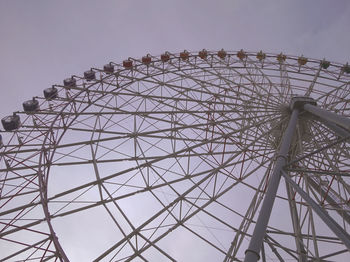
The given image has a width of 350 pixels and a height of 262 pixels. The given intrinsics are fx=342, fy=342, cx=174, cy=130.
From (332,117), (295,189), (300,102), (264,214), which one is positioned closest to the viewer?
(264,214)

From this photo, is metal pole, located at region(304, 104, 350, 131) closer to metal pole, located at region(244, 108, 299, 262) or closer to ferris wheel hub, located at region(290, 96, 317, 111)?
ferris wheel hub, located at region(290, 96, 317, 111)

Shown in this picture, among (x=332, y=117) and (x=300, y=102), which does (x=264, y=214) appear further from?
(x=300, y=102)

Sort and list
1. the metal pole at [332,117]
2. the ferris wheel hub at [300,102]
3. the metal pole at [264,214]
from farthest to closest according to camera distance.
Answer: the ferris wheel hub at [300,102] < the metal pole at [332,117] < the metal pole at [264,214]

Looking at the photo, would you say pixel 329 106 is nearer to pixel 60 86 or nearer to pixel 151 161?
pixel 151 161

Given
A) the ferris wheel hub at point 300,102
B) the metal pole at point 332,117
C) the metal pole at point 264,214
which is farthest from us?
the ferris wheel hub at point 300,102

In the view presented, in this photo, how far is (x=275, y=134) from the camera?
16.0 meters

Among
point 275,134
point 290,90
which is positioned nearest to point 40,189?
point 275,134

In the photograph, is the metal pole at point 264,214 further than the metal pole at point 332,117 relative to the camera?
No

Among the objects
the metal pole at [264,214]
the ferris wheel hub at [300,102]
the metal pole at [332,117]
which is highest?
the ferris wheel hub at [300,102]

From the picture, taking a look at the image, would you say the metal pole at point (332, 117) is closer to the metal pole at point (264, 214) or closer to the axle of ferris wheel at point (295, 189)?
the axle of ferris wheel at point (295, 189)

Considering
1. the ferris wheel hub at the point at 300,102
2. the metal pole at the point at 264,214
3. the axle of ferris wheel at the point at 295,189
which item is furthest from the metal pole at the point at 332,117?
the metal pole at the point at 264,214

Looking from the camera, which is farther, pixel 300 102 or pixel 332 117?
pixel 300 102

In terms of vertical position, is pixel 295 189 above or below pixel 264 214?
above

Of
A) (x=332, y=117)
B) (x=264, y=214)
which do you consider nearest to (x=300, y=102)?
(x=332, y=117)
